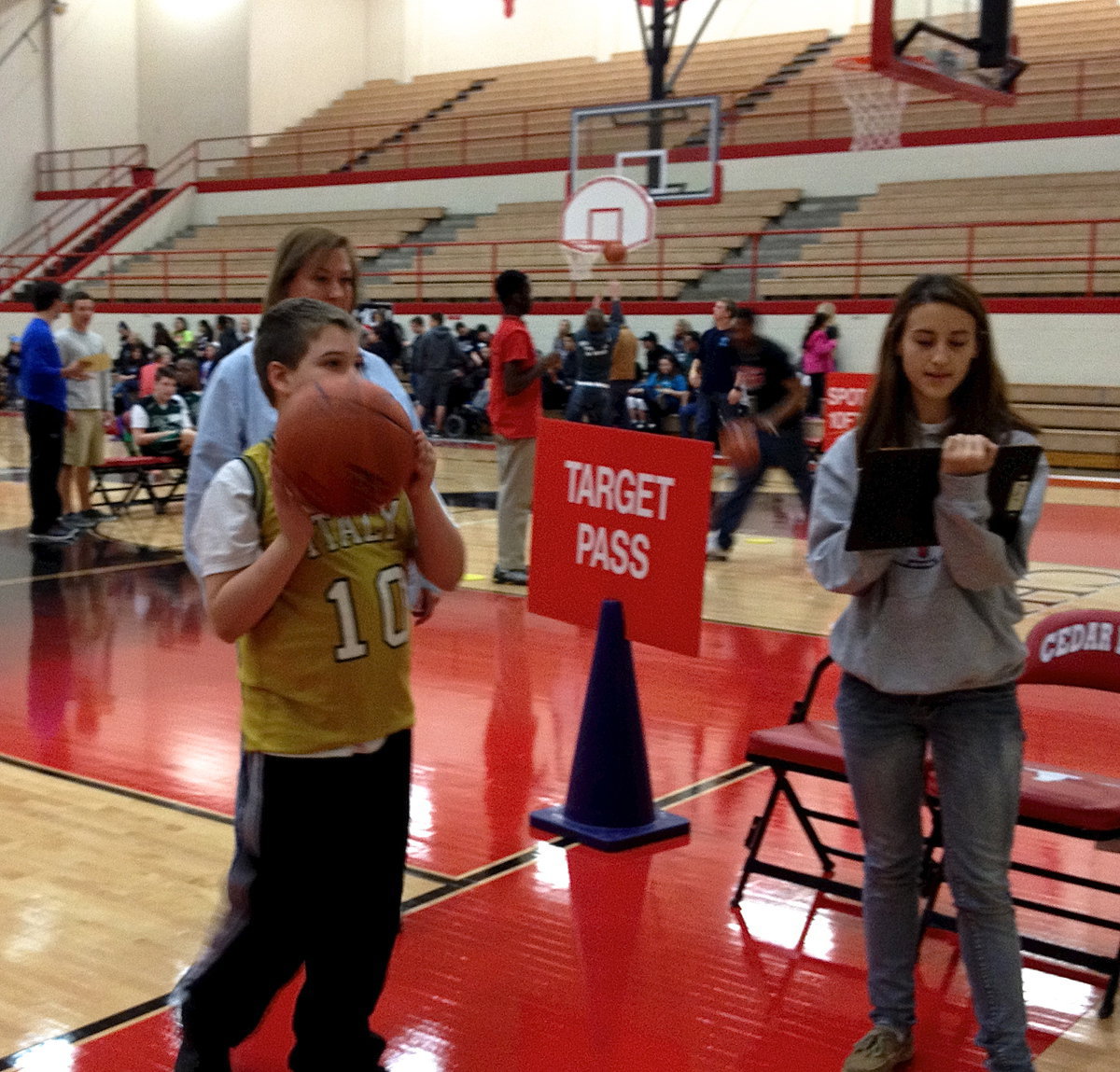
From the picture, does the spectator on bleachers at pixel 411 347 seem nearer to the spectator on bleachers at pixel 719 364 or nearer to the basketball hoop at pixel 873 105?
the basketball hoop at pixel 873 105

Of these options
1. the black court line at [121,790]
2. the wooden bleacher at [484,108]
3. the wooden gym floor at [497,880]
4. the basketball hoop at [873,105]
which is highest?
the wooden bleacher at [484,108]

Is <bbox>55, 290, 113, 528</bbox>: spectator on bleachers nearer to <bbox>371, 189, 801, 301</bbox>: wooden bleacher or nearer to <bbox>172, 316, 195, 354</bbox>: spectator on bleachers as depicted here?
<bbox>371, 189, 801, 301</bbox>: wooden bleacher

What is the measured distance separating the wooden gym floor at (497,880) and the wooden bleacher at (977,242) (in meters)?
11.2

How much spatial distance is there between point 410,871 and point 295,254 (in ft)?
6.07

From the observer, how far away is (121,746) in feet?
17.7

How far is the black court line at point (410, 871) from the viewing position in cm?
308

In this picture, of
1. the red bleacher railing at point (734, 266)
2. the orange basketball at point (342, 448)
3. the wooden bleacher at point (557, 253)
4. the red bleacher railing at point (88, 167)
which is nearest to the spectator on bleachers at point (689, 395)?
the red bleacher railing at point (734, 266)

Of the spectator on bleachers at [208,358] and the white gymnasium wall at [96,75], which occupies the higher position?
the white gymnasium wall at [96,75]

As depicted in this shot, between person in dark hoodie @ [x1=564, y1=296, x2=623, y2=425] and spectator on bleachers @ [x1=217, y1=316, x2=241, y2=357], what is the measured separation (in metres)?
6.47

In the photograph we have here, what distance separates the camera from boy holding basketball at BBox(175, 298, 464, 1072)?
253cm

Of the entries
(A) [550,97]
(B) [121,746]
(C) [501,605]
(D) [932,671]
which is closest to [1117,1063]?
(D) [932,671]

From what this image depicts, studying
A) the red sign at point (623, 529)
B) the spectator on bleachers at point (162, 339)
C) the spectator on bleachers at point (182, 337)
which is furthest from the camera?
the spectator on bleachers at point (182, 337)

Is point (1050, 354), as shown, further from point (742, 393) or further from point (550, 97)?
point (550, 97)

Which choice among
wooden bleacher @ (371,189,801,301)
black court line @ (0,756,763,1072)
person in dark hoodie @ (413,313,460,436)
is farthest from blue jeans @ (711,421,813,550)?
wooden bleacher @ (371,189,801,301)
